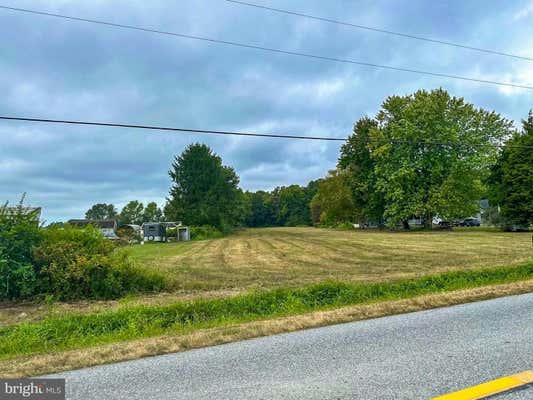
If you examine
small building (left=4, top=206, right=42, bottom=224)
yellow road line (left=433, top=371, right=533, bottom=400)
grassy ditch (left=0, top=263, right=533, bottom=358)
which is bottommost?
grassy ditch (left=0, top=263, right=533, bottom=358)

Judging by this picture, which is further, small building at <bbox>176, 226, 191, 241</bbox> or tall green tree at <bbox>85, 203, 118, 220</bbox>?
A: tall green tree at <bbox>85, 203, 118, 220</bbox>

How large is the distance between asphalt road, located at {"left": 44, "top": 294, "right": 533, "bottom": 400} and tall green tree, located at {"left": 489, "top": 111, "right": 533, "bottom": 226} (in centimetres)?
3498

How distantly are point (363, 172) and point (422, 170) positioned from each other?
11047mm

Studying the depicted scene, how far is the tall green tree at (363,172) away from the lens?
47.2 m

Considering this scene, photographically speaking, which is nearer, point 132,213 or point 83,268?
point 83,268

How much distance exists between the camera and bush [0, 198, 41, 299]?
28.1ft

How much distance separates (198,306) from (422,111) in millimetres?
38454

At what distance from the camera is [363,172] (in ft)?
163

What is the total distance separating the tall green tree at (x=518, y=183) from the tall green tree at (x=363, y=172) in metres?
13.7

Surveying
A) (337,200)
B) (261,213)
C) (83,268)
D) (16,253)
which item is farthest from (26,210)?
(261,213)

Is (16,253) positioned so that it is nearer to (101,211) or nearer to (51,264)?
(51,264)

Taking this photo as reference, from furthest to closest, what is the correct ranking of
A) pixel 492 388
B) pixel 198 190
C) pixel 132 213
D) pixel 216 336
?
pixel 132 213
pixel 198 190
pixel 216 336
pixel 492 388

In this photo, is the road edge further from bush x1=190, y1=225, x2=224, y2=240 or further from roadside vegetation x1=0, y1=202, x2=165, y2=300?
bush x1=190, y1=225, x2=224, y2=240

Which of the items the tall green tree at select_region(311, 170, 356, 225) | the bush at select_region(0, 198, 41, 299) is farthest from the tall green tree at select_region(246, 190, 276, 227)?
the bush at select_region(0, 198, 41, 299)
